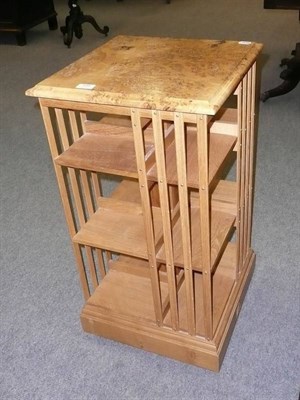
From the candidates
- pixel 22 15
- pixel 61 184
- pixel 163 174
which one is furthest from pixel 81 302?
pixel 22 15

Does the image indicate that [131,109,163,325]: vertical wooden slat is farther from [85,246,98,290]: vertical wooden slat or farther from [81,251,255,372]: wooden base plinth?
[85,246,98,290]: vertical wooden slat

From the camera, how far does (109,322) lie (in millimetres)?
1558

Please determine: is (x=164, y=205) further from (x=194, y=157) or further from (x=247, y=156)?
(x=247, y=156)

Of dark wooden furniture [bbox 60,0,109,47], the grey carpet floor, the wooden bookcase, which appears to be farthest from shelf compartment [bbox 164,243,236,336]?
dark wooden furniture [bbox 60,0,109,47]

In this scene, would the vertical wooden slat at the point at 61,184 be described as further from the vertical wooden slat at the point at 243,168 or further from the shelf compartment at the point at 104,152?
the vertical wooden slat at the point at 243,168

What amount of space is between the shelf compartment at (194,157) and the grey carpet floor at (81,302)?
0.67 metres

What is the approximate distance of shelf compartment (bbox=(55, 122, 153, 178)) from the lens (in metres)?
1.23

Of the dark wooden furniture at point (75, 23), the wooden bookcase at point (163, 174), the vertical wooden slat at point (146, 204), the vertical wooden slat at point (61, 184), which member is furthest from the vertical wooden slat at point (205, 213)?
the dark wooden furniture at point (75, 23)

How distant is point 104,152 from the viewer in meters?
1.29

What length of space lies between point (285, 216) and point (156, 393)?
40.7 inches

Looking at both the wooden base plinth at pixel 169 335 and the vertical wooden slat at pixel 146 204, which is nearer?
the vertical wooden slat at pixel 146 204

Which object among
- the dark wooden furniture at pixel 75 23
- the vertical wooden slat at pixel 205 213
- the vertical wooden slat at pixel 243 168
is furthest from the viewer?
the dark wooden furniture at pixel 75 23

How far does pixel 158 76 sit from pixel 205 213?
0.36m

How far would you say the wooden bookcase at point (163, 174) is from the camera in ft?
3.68
